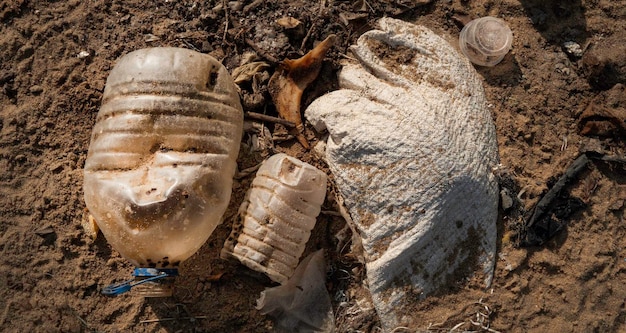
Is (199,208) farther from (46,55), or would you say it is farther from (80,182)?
(46,55)

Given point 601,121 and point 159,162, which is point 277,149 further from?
point 601,121

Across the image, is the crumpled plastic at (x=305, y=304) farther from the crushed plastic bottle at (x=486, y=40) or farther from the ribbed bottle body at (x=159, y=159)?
the crushed plastic bottle at (x=486, y=40)

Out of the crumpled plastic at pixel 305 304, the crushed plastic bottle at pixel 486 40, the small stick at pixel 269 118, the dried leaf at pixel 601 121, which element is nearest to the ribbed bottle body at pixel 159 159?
the small stick at pixel 269 118

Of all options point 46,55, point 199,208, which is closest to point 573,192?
point 199,208

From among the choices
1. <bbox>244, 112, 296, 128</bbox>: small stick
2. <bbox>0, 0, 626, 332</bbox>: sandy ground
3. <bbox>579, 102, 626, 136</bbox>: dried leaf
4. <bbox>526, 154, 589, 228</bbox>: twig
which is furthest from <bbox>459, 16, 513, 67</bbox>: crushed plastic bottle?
<bbox>244, 112, 296, 128</bbox>: small stick

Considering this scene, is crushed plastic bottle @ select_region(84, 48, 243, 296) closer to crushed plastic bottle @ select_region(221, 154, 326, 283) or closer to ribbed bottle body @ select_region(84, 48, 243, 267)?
ribbed bottle body @ select_region(84, 48, 243, 267)

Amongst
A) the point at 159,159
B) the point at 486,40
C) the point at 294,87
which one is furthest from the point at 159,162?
the point at 486,40

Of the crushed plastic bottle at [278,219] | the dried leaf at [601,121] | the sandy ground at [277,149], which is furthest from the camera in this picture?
the dried leaf at [601,121]
